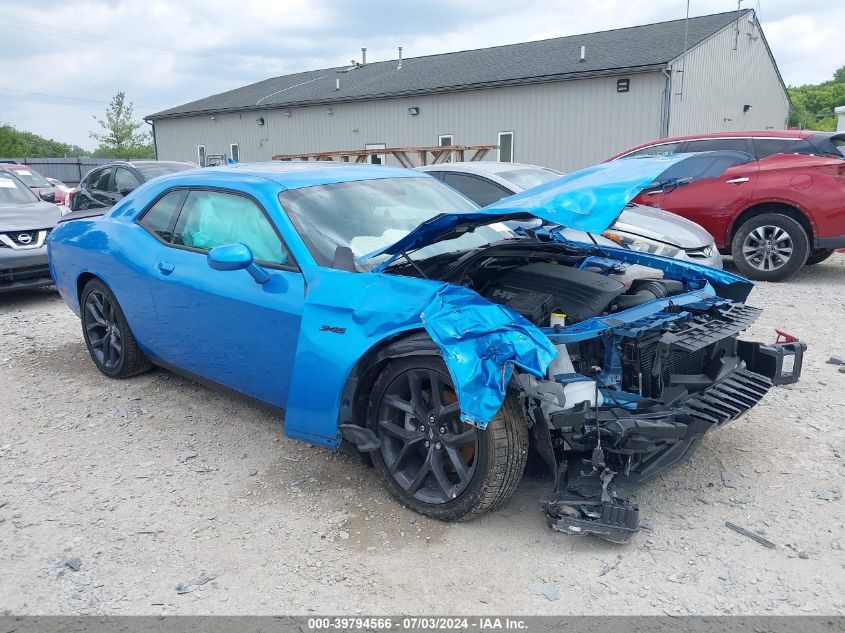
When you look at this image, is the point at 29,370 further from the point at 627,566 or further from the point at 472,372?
the point at 627,566

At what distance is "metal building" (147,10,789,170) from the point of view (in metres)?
16.4

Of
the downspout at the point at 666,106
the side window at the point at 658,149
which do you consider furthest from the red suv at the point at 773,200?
the downspout at the point at 666,106

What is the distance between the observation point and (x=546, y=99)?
1761 cm

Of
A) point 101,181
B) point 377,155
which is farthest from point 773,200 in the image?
point 377,155

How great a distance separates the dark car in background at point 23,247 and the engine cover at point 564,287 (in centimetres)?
603

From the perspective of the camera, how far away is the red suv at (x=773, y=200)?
7270mm

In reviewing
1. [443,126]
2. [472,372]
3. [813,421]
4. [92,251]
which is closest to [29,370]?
[92,251]

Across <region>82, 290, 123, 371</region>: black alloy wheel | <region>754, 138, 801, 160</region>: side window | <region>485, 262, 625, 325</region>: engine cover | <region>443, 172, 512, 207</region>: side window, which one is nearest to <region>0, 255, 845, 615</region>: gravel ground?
<region>82, 290, 123, 371</region>: black alloy wheel

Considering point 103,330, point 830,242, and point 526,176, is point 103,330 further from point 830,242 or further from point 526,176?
point 830,242

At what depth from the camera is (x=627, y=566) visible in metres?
2.65

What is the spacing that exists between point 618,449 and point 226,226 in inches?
97.6

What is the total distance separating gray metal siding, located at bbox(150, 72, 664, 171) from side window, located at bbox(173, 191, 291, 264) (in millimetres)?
14188

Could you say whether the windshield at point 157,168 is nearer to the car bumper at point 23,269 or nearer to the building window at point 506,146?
the car bumper at point 23,269

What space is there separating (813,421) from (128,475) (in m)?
3.93
